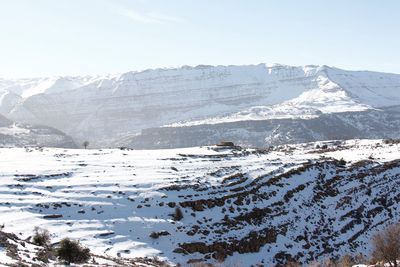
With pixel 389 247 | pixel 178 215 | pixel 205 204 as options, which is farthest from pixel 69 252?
pixel 205 204

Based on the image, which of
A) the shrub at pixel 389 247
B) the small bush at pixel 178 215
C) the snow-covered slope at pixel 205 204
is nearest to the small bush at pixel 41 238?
the snow-covered slope at pixel 205 204

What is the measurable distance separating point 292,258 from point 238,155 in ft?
149

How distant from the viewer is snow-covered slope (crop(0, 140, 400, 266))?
53.5 metres

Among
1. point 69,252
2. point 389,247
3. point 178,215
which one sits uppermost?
point 69,252

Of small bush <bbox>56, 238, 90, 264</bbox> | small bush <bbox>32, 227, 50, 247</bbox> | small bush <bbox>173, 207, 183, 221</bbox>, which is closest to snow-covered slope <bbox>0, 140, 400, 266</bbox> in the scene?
small bush <bbox>173, 207, 183, 221</bbox>

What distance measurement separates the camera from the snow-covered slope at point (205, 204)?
53531 millimetres

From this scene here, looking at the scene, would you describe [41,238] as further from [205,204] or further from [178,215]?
[205,204]

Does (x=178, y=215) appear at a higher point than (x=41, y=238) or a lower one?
lower

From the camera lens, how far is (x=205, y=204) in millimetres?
65125

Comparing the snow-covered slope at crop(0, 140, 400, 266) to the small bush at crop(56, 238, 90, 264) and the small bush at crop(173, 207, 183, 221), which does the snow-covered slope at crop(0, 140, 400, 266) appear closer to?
the small bush at crop(173, 207, 183, 221)

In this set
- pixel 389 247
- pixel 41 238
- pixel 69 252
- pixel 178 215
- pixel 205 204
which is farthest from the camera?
pixel 205 204

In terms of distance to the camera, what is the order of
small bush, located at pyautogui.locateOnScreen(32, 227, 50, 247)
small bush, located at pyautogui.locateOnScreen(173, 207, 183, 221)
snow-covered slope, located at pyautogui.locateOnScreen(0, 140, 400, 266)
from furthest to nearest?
1. small bush, located at pyautogui.locateOnScreen(173, 207, 183, 221)
2. snow-covered slope, located at pyautogui.locateOnScreen(0, 140, 400, 266)
3. small bush, located at pyautogui.locateOnScreen(32, 227, 50, 247)

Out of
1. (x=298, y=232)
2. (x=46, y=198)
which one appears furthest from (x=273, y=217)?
(x=46, y=198)

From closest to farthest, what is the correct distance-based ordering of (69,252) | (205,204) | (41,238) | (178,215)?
(69,252) → (41,238) → (178,215) → (205,204)
